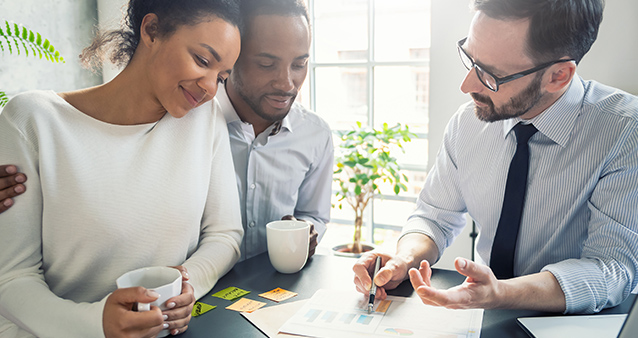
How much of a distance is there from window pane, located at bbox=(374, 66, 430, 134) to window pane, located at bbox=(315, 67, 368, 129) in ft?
0.30

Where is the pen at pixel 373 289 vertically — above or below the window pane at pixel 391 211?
above

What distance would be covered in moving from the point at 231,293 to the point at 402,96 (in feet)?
7.37

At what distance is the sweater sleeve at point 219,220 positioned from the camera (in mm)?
1115

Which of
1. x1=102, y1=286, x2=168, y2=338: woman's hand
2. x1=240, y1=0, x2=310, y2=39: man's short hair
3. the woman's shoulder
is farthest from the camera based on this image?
x1=240, y1=0, x2=310, y2=39: man's short hair

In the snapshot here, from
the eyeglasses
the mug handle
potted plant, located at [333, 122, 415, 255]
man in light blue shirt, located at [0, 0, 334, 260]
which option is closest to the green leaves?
potted plant, located at [333, 122, 415, 255]

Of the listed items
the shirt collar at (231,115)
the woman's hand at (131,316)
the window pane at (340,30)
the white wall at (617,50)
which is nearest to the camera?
the woman's hand at (131,316)

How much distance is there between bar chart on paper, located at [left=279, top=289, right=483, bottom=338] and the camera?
→ 88 cm

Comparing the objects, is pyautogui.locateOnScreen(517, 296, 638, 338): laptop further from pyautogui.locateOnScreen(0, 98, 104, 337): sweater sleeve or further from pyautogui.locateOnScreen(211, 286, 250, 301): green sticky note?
pyautogui.locateOnScreen(0, 98, 104, 337): sweater sleeve

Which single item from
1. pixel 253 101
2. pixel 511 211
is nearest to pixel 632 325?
pixel 511 211

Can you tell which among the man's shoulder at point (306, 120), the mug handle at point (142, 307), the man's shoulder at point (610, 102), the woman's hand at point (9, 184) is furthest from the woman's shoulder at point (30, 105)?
the man's shoulder at point (610, 102)

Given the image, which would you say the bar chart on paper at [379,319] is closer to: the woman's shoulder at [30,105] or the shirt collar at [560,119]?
the shirt collar at [560,119]

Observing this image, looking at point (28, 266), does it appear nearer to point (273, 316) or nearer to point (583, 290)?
point (273, 316)

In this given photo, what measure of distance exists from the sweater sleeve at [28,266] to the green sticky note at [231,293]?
259mm

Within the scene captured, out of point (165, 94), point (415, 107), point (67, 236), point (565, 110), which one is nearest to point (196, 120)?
point (165, 94)
